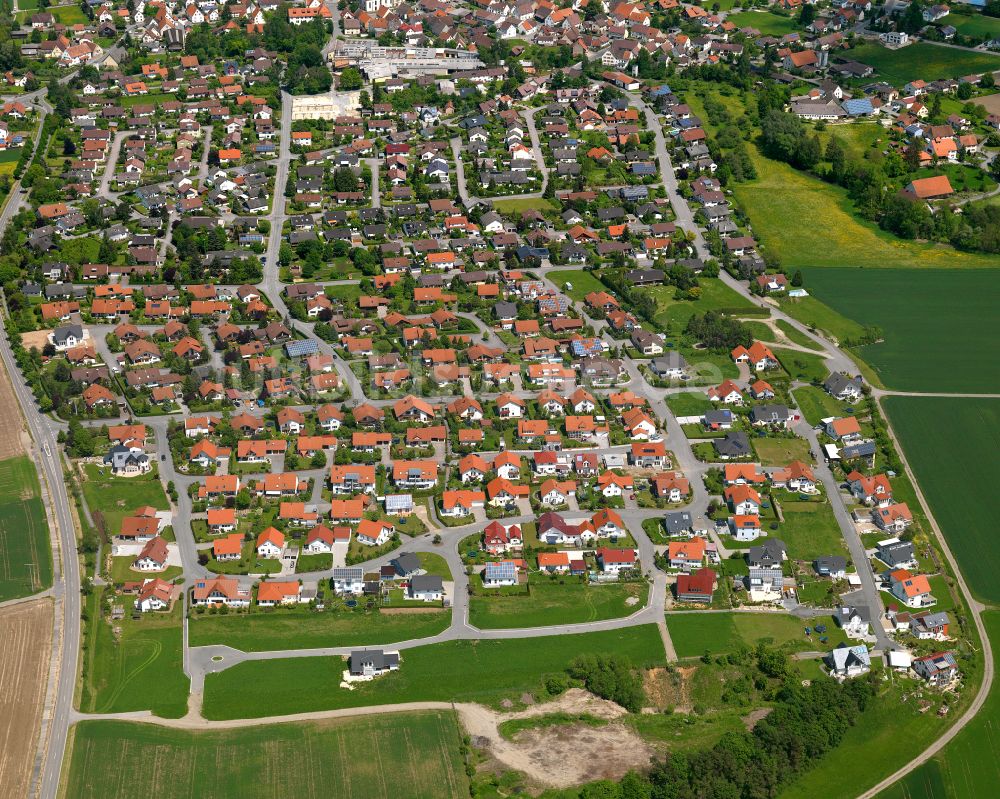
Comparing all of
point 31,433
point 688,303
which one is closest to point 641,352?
point 688,303

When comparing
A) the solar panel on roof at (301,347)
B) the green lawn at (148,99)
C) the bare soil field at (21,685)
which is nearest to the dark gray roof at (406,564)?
the bare soil field at (21,685)

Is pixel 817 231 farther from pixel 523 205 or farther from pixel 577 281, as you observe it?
pixel 523 205

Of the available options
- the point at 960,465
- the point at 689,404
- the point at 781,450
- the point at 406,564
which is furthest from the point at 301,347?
the point at 960,465

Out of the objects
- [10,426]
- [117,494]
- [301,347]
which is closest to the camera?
[117,494]

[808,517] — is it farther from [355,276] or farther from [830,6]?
[830,6]

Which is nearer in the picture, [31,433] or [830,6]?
[31,433]
